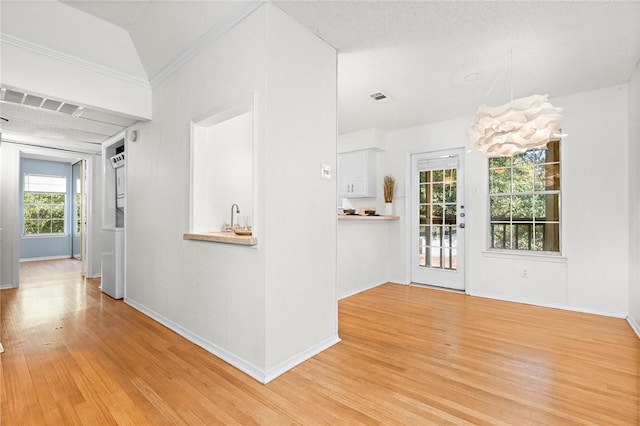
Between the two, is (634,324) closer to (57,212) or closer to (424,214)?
(424,214)

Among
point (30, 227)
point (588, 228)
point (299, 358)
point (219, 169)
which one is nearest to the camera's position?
point (299, 358)

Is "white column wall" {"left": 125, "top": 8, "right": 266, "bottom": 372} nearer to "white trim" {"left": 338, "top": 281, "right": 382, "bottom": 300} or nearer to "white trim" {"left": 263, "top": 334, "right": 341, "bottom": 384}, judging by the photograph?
"white trim" {"left": 263, "top": 334, "right": 341, "bottom": 384}

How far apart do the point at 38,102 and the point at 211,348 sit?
9.50 ft

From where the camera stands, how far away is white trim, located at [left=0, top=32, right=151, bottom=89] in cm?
258

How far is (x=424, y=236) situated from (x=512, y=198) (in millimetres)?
1337

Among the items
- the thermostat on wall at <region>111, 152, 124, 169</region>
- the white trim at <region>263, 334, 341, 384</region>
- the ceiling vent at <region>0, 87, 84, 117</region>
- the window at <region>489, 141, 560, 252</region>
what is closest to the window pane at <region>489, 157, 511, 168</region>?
the window at <region>489, 141, 560, 252</region>

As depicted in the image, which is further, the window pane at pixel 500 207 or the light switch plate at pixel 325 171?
the window pane at pixel 500 207

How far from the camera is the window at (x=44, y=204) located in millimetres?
7461

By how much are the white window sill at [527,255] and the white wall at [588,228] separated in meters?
0.01

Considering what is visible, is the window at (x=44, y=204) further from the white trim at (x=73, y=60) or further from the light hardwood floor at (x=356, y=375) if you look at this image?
the white trim at (x=73, y=60)

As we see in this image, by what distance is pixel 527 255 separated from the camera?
3.97 m

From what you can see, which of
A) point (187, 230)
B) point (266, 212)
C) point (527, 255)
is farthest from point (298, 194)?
point (527, 255)

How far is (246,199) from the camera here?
3.14m

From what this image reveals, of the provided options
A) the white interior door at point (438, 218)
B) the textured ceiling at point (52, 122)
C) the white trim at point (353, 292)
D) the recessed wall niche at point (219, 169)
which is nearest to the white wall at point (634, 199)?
the white interior door at point (438, 218)
